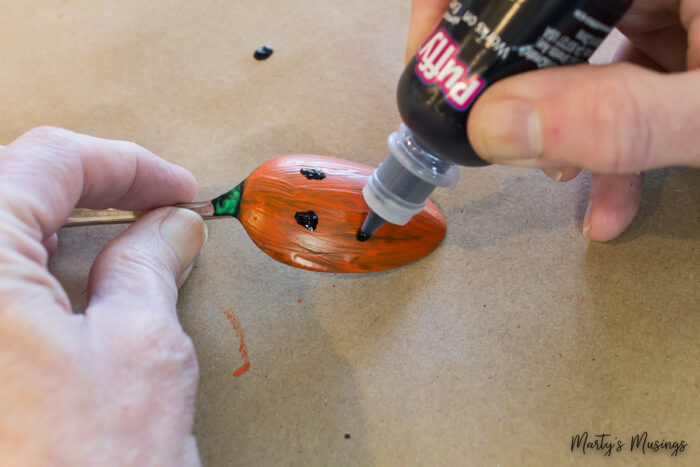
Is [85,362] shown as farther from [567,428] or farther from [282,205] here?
[567,428]

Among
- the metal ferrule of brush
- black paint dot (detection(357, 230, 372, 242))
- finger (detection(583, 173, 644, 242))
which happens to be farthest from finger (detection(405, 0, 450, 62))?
finger (detection(583, 173, 644, 242))

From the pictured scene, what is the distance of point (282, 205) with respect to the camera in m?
0.78

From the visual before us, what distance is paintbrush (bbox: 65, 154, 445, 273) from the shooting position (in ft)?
2.54

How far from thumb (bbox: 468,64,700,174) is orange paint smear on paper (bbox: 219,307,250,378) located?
513mm

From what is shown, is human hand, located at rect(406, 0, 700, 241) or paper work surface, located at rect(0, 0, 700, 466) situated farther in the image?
paper work surface, located at rect(0, 0, 700, 466)

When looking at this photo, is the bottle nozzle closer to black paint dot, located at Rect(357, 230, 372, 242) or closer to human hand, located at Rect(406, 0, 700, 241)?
black paint dot, located at Rect(357, 230, 372, 242)

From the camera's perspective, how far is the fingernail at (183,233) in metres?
0.71

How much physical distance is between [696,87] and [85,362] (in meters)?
0.66

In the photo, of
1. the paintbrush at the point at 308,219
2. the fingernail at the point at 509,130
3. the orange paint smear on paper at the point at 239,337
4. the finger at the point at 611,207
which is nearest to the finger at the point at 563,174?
the finger at the point at 611,207

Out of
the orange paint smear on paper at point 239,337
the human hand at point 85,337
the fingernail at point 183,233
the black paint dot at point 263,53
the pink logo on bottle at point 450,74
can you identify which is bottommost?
the orange paint smear on paper at point 239,337

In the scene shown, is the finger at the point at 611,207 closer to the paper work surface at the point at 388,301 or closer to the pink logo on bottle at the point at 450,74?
the paper work surface at the point at 388,301

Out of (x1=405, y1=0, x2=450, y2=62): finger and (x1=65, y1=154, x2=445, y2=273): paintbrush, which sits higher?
(x1=405, y1=0, x2=450, y2=62): finger

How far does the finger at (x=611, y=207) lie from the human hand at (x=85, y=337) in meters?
0.68

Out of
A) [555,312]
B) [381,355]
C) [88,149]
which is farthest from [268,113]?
[555,312]
